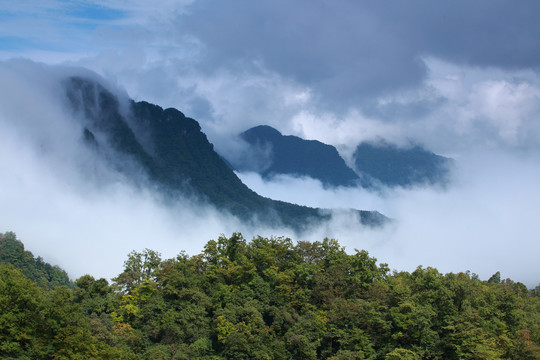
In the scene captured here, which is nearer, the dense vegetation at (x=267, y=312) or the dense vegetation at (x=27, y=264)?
the dense vegetation at (x=267, y=312)

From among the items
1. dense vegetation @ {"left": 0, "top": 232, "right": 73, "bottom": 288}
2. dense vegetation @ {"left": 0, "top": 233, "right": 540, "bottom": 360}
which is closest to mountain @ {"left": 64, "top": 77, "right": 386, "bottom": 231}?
dense vegetation @ {"left": 0, "top": 232, "right": 73, "bottom": 288}

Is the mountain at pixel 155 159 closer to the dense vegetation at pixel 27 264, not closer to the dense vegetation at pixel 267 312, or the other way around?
the dense vegetation at pixel 27 264

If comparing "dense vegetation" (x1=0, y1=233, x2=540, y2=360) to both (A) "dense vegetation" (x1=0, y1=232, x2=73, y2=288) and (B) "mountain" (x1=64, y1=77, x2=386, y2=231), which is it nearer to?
(A) "dense vegetation" (x1=0, y1=232, x2=73, y2=288)

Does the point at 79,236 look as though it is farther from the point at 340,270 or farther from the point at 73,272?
the point at 340,270

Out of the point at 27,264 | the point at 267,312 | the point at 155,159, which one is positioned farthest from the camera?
the point at 155,159

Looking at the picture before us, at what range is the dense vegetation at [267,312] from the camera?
37875mm

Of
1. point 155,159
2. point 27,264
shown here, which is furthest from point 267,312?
point 155,159

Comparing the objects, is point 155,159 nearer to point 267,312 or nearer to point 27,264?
point 27,264

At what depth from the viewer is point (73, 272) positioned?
13288cm

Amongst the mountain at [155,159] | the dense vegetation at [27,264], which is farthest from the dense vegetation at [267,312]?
the mountain at [155,159]

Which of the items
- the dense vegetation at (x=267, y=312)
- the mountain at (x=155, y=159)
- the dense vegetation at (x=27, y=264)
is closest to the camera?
the dense vegetation at (x=267, y=312)

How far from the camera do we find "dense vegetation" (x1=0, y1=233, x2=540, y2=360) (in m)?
37.9

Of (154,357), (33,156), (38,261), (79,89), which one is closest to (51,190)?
(33,156)

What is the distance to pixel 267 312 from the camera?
5362 centimetres
